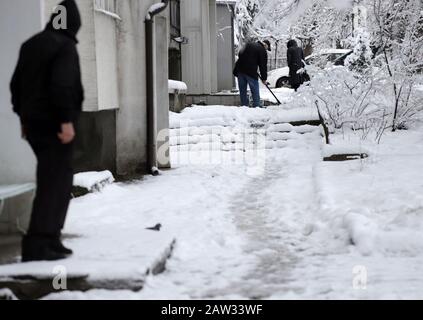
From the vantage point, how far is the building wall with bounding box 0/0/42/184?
5.20 metres

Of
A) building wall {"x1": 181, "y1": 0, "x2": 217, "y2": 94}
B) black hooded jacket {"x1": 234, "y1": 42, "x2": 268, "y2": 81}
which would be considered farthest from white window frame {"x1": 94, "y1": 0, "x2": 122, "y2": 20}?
building wall {"x1": 181, "y1": 0, "x2": 217, "y2": 94}

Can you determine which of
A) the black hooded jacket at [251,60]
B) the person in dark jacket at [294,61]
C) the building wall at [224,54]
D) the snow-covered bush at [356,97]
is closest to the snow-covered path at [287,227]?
the snow-covered bush at [356,97]

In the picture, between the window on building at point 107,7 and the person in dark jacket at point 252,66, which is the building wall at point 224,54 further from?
the window on building at point 107,7

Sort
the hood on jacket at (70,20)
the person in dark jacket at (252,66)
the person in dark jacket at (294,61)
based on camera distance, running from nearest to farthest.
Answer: the hood on jacket at (70,20), the person in dark jacket at (252,66), the person in dark jacket at (294,61)

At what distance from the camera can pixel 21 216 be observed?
17.4 ft

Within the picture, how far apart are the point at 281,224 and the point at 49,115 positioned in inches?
117

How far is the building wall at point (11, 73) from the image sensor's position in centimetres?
520

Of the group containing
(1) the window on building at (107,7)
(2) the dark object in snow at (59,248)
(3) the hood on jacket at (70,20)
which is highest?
(1) the window on building at (107,7)

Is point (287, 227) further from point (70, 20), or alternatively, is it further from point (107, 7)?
point (107, 7)

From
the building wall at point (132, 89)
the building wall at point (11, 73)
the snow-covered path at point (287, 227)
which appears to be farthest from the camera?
the building wall at point (132, 89)

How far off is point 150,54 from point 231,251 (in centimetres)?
469

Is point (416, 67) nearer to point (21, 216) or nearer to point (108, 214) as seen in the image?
point (108, 214)

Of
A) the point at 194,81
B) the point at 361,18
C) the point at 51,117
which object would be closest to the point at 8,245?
the point at 51,117

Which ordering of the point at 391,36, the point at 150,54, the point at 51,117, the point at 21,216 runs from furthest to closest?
the point at 391,36 < the point at 150,54 < the point at 21,216 < the point at 51,117
